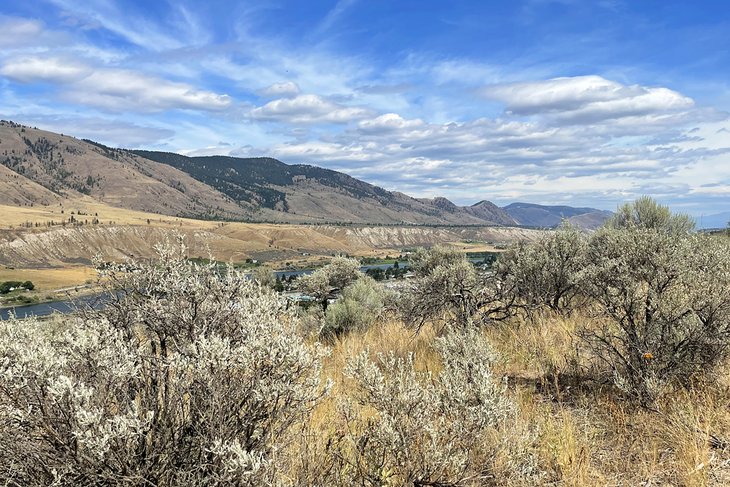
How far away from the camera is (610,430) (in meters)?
4.71

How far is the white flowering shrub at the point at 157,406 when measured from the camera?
2.77 meters

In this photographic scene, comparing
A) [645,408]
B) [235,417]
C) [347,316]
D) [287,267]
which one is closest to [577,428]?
[645,408]

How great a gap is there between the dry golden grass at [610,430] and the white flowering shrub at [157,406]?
96cm

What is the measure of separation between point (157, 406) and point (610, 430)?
4453 mm

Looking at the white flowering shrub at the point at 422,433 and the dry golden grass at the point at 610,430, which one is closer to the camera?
the white flowering shrub at the point at 422,433

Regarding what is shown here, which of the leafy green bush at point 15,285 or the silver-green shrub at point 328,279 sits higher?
the silver-green shrub at point 328,279

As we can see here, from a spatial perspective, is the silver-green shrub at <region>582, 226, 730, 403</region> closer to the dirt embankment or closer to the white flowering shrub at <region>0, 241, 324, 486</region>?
the white flowering shrub at <region>0, 241, 324, 486</region>

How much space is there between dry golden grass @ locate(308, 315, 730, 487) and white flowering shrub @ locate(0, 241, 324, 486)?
962 millimetres

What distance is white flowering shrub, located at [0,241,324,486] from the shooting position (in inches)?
109

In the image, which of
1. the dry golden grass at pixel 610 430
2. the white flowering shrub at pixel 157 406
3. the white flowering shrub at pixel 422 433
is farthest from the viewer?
the dry golden grass at pixel 610 430

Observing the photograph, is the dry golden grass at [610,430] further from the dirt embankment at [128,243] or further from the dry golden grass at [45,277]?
the dry golden grass at [45,277]

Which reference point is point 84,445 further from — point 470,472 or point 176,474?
point 470,472

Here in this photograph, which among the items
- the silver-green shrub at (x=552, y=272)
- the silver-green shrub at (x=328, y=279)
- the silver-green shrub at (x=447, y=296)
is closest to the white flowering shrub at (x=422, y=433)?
the silver-green shrub at (x=447, y=296)

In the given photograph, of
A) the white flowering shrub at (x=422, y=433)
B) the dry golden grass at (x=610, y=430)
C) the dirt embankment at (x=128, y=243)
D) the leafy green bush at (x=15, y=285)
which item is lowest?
the leafy green bush at (x=15, y=285)
